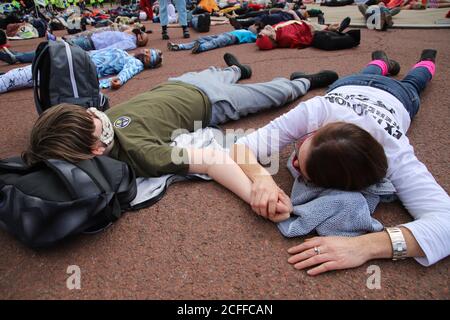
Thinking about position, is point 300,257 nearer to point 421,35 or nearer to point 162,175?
point 162,175

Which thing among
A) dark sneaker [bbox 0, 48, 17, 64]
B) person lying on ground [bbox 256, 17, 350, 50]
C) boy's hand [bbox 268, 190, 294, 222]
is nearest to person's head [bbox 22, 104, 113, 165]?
boy's hand [bbox 268, 190, 294, 222]

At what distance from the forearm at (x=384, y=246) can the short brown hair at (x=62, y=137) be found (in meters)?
1.03

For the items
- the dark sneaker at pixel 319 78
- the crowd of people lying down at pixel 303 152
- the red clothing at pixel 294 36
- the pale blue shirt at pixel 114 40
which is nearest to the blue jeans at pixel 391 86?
the crowd of people lying down at pixel 303 152

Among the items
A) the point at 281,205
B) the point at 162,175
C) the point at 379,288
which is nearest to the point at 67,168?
the point at 162,175

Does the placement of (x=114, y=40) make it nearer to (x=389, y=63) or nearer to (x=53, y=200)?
(x=389, y=63)

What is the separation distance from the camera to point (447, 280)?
34.3 inches

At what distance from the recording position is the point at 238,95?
1.85m

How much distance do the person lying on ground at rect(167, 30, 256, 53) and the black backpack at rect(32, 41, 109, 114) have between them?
240cm

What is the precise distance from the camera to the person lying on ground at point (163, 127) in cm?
112

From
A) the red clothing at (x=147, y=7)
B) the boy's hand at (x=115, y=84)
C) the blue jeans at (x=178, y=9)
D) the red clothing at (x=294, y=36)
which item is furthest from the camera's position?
the red clothing at (x=147, y=7)

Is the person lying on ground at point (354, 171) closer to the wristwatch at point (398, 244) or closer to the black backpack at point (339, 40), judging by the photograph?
the wristwatch at point (398, 244)

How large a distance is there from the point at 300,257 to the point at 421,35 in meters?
4.26

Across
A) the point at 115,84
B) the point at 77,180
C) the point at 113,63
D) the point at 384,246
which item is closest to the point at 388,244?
the point at 384,246
